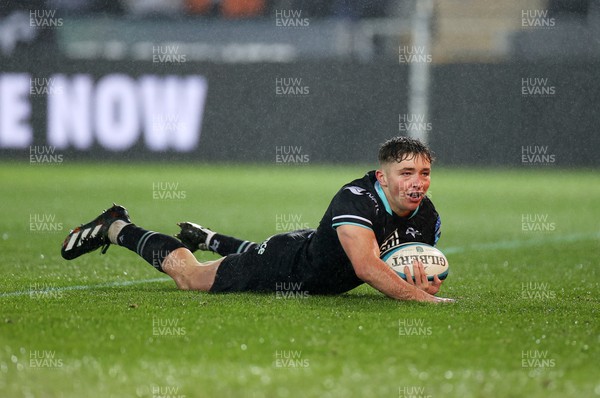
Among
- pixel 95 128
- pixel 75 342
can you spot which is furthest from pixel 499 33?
pixel 75 342

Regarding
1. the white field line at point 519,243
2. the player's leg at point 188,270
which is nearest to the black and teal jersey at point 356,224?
the player's leg at point 188,270

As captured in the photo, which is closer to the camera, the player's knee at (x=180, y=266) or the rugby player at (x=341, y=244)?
the rugby player at (x=341, y=244)

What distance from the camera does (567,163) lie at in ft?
71.2

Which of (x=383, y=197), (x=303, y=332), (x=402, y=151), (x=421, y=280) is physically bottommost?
(x=303, y=332)

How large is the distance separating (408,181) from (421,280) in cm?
64

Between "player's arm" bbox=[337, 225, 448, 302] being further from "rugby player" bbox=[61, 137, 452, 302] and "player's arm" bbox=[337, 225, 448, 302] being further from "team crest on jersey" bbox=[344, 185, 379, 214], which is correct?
"team crest on jersey" bbox=[344, 185, 379, 214]

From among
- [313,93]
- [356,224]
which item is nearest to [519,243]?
[356,224]

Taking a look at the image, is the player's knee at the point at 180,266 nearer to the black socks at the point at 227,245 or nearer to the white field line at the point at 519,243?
the black socks at the point at 227,245

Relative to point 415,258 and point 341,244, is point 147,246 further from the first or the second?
point 415,258

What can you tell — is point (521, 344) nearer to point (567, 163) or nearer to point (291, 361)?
point (291, 361)

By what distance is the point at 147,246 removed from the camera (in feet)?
22.4

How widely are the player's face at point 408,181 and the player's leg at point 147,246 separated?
1.35m

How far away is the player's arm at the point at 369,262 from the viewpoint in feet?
19.1

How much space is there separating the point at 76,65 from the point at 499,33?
913cm
